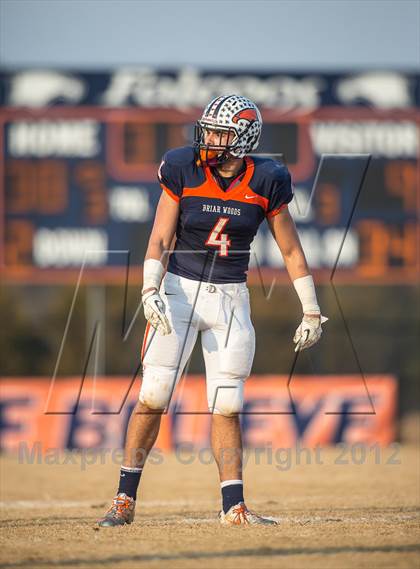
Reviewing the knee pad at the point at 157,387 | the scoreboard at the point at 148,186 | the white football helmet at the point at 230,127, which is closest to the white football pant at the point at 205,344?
the knee pad at the point at 157,387

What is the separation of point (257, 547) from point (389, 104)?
9.71 m

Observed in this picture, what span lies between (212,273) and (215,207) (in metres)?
0.41

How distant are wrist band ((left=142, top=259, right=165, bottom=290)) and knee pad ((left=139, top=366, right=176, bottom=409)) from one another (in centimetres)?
49

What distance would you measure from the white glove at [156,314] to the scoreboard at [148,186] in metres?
7.57

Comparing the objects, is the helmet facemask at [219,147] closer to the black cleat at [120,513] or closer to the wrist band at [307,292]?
the wrist band at [307,292]

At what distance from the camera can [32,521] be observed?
6836 mm

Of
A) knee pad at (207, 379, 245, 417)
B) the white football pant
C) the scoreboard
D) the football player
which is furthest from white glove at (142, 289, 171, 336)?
the scoreboard

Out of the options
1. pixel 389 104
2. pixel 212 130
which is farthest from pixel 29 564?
pixel 389 104

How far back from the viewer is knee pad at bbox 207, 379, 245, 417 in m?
6.07

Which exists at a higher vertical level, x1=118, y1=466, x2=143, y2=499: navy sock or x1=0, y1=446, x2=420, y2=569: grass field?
x1=118, y1=466, x2=143, y2=499: navy sock

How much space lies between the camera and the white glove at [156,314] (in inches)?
231

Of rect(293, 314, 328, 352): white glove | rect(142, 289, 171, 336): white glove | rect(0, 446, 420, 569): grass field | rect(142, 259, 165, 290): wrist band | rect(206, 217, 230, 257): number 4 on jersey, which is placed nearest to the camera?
rect(0, 446, 420, 569): grass field

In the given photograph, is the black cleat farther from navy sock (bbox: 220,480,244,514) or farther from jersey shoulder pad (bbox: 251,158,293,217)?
jersey shoulder pad (bbox: 251,158,293,217)

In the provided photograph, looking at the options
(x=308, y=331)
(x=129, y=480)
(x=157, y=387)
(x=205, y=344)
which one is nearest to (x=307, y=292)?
(x=308, y=331)
